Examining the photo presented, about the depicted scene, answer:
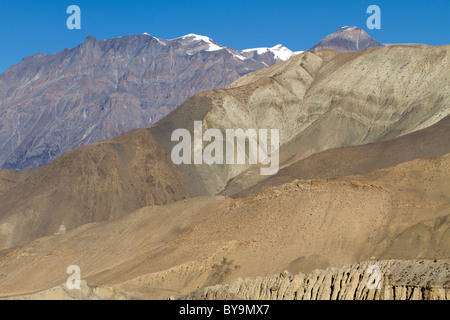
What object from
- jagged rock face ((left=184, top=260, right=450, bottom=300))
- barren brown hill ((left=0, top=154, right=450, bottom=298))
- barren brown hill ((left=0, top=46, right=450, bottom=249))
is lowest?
jagged rock face ((left=184, top=260, right=450, bottom=300))

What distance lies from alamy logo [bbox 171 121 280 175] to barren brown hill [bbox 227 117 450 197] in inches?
599

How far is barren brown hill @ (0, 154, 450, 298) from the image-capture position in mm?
47469

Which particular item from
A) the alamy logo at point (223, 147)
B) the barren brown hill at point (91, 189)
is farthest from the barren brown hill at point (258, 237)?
the alamy logo at point (223, 147)

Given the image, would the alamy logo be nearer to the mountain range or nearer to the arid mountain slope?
the arid mountain slope

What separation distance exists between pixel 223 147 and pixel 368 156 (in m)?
27.1

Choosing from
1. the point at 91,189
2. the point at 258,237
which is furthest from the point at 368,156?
the point at 258,237

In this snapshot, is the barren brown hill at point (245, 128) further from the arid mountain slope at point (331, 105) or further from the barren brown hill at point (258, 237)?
the barren brown hill at point (258, 237)

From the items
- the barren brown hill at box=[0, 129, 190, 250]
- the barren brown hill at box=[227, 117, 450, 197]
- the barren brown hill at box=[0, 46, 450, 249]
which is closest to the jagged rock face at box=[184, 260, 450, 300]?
the barren brown hill at box=[227, 117, 450, 197]

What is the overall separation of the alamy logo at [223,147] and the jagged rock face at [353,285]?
199 feet

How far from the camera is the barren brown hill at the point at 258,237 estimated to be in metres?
47.5

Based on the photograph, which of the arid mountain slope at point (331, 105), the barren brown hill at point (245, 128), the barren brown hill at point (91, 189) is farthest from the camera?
the arid mountain slope at point (331, 105)

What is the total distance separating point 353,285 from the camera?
34625 mm

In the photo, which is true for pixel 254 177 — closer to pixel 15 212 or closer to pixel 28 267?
pixel 15 212
